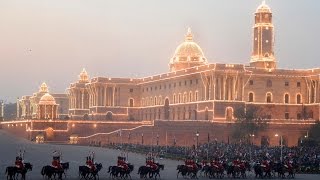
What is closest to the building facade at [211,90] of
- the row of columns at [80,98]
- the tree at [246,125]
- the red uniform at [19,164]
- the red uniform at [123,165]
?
the tree at [246,125]

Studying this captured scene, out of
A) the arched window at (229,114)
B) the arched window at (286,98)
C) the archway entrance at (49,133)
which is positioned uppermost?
the arched window at (286,98)

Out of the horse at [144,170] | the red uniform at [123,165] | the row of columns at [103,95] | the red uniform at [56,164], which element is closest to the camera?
the red uniform at [56,164]

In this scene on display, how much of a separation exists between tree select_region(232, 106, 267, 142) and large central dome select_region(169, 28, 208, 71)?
32.4 metres

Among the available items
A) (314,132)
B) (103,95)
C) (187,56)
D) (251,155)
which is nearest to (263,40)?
(187,56)

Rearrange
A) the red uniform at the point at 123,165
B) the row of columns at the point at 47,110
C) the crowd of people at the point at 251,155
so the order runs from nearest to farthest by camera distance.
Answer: the red uniform at the point at 123,165
the crowd of people at the point at 251,155
the row of columns at the point at 47,110

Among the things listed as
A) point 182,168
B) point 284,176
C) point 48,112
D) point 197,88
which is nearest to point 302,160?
point 284,176

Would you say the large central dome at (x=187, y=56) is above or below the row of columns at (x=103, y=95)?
above

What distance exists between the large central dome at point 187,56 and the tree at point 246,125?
32355 mm

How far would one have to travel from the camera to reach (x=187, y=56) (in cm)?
14962

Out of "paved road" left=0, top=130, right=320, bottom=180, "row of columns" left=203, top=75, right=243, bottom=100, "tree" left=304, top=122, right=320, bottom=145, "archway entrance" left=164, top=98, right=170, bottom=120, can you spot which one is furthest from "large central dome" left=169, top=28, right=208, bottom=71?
"paved road" left=0, top=130, right=320, bottom=180

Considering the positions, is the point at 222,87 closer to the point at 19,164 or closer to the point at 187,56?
the point at 187,56

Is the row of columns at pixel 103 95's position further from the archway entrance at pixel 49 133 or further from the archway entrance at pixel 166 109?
the archway entrance at pixel 49 133

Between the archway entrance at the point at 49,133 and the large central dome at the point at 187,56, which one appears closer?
the archway entrance at the point at 49,133

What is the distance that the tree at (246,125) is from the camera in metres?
113
